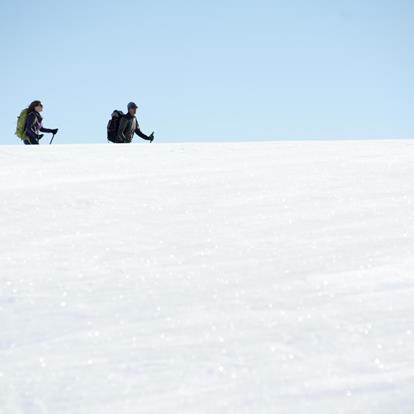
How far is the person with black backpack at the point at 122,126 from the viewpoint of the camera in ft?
28.4

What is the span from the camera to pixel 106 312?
160 cm

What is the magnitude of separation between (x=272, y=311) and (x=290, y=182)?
1.61 metres

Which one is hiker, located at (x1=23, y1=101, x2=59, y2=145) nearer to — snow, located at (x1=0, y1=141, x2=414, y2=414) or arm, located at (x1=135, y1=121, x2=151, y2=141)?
arm, located at (x1=135, y1=121, x2=151, y2=141)

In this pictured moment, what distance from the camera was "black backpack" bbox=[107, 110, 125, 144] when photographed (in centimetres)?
863

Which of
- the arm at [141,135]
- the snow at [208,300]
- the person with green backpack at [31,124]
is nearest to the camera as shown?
the snow at [208,300]

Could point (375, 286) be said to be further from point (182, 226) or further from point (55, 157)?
point (55, 157)

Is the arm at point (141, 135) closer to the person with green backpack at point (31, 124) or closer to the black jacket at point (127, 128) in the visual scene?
the black jacket at point (127, 128)

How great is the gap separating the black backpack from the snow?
18.6 ft

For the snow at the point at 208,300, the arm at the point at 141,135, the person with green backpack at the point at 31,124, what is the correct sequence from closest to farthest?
the snow at the point at 208,300 < the person with green backpack at the point at 31,124 < the arm at the point at 141,135

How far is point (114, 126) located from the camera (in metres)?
8.68

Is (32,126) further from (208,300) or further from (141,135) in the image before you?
(208,300)

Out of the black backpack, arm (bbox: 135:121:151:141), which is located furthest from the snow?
arm (bbox: 135:121:151:141)

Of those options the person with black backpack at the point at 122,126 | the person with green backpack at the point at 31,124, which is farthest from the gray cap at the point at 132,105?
the person with green backpack at the point at 31,124

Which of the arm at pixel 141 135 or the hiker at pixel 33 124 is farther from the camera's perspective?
the arm at pixel 141 135
